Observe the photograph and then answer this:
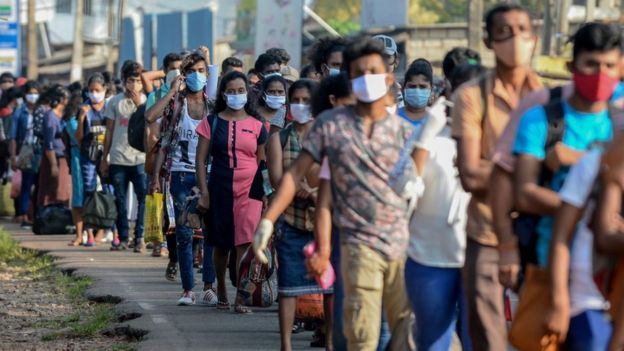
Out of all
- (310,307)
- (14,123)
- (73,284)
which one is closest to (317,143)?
(310,307)

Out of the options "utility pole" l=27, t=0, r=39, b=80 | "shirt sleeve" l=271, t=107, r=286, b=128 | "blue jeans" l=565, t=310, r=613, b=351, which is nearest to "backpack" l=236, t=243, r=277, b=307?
"shirt sleeve" l=271, t=107, r=286, b=128

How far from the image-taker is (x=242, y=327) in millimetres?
11156

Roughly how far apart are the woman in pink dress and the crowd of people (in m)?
0.01

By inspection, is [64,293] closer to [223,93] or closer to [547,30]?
[223,93]

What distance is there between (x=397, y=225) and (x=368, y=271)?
256 mm

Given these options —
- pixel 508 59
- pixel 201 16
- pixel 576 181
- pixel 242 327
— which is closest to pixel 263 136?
pixel 242 327

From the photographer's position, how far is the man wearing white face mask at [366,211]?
748 centimetres

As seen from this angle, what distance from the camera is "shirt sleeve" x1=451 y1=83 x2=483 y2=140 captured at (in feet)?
22.4

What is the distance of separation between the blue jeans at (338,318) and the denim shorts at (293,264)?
51.1 inches

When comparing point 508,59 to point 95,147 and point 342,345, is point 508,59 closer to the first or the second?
point 342,345

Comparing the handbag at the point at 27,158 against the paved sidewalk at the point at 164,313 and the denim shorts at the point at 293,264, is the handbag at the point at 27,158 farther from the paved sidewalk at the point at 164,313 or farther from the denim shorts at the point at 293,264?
the denim shorts at the point at 293,264

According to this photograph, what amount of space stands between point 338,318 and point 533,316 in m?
1.94

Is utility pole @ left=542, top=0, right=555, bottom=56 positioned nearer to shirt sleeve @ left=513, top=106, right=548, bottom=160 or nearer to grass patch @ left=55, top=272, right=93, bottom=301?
grass patch @ left=55, top=272, right=93, bottom=301

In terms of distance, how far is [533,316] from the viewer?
5.96 metres
